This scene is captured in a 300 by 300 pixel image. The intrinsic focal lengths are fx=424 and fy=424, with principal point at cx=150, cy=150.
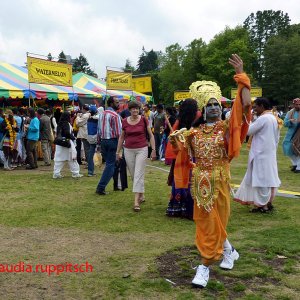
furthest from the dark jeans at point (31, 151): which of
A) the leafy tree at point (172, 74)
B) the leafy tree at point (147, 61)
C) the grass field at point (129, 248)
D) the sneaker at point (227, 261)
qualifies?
the leafy tree at point (147, 61)

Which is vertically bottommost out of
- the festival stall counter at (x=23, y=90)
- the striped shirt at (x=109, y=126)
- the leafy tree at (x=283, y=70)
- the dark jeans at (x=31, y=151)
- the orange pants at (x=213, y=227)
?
the orange pants at (x=213, y=227)

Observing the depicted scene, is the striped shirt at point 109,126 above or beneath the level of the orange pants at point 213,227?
above

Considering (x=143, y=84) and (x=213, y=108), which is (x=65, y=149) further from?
(x=143, y=84)

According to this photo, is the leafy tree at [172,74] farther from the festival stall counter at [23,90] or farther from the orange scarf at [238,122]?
the orange scarf at [238,122]

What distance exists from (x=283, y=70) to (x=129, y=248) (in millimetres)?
59297

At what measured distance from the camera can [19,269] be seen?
4.35 m

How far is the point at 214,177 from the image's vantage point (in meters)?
4.04

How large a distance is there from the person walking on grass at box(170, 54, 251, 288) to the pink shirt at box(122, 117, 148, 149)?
264cm

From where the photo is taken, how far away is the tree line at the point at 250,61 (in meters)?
59.3

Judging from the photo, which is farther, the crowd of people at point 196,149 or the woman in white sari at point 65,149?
the woman in white sari at point 65,149

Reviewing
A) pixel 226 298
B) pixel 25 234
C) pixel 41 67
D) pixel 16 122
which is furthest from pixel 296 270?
pixel 41 67

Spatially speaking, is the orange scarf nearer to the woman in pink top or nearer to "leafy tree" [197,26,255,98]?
the woman in pink top

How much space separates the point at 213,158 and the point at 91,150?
6.58 m

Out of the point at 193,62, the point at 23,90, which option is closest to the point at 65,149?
the point at 23,90
